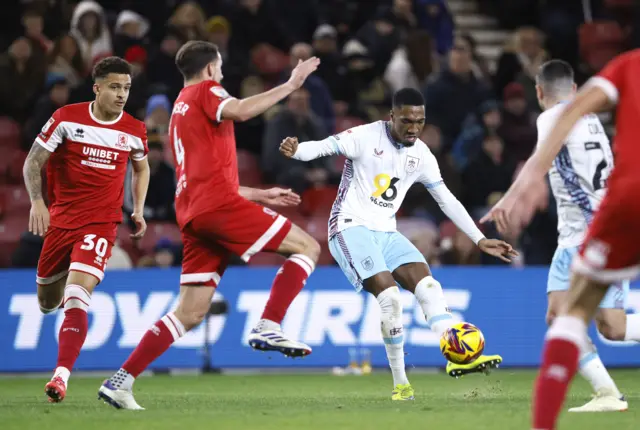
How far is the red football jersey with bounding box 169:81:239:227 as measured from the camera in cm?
821

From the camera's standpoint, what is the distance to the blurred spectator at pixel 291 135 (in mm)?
16052

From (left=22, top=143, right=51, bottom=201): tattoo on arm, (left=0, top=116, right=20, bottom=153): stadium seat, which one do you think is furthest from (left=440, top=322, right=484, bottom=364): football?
(left=0, top=116, right=20, bottom=153): stadium seat

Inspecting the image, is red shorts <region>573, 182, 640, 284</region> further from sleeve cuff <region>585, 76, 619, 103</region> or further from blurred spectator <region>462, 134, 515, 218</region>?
blurred spectator <region>462, 134, 515, 218</region>

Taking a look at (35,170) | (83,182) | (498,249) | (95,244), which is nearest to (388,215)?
(498,249)

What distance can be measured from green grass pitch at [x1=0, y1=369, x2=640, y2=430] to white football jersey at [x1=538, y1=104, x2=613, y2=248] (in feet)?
4.67

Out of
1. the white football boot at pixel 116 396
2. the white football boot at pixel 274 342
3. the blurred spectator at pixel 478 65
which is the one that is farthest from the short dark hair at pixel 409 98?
the blurred spectator at pixel 478 65

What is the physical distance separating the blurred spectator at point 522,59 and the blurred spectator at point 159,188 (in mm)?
6303

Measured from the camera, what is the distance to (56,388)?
29.1ft

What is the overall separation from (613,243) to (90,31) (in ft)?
43.0

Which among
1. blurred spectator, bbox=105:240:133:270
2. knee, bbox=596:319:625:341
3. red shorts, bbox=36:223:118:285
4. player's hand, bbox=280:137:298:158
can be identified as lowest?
knee, bbox=596:319:625:341

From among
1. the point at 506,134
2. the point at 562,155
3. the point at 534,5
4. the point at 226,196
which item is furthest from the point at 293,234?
the point at 534,5

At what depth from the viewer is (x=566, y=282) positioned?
8.54m

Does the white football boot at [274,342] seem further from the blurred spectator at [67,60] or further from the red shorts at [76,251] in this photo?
the blurred spectator at [67,60]

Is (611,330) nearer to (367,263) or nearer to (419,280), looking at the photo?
(419,280)
